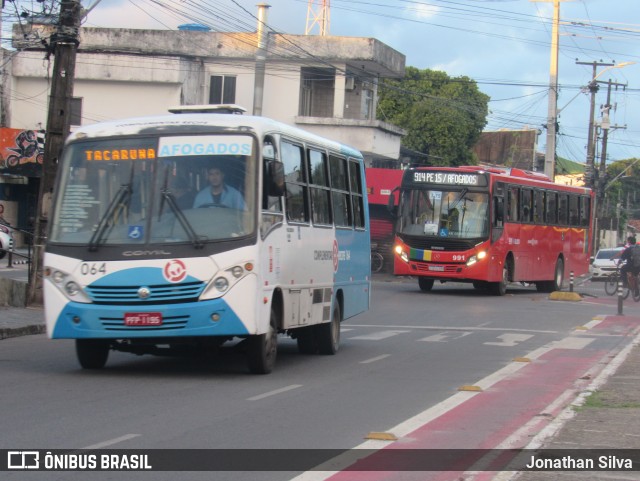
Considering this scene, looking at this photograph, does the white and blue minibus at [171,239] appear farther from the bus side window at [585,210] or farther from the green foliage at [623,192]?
the green foliage at [623,192]

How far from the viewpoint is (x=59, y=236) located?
38.7 ft

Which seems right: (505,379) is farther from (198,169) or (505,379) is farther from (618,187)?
(618,187)

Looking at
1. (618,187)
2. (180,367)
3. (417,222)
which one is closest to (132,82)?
(417,222)

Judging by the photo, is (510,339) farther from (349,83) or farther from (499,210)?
(349,83)

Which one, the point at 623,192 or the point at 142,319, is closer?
the point at 142,319

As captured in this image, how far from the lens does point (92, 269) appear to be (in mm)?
11469

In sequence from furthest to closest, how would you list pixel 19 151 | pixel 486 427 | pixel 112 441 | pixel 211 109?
pixel 19 151, pixel 211 109, pixel 486 427, pixel 112 441

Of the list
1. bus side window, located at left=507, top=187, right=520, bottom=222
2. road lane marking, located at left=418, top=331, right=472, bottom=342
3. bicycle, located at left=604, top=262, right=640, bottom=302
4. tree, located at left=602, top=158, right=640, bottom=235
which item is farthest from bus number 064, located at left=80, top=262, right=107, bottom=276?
tree, located at left=602, top=158, right=640, bottom=235

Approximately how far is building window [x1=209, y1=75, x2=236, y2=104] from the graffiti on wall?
25.8 feet

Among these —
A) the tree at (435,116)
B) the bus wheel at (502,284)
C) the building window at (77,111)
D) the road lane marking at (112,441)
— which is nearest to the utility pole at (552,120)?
the bus wheel at (502,284)

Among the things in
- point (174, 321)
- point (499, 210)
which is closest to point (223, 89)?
point (499, 210)

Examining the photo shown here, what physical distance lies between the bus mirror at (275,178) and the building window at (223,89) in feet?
113

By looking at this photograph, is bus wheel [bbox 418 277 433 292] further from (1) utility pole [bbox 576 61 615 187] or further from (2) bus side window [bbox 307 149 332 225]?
(1) utility pole [bbox 576 61 615 187]

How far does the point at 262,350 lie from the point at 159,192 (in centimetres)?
222
